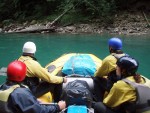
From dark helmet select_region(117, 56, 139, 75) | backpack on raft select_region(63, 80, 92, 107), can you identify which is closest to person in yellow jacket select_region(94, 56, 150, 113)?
dark helmet select_region(117, 56, 139, 75)

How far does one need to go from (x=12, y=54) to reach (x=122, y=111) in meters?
9.12

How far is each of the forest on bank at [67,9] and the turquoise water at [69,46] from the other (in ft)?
9.72

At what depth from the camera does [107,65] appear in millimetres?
5008

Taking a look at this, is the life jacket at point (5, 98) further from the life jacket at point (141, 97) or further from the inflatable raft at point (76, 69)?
the inflatable raft at point (76, 69)

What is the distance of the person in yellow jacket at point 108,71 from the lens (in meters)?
4.98

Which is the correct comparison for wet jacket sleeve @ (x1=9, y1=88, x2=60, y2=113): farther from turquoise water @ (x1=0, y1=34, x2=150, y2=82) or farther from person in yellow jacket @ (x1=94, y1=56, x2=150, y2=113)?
turquoise water @ (x1=0, y1=34, x2=150, y2=82)

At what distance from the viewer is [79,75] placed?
5535mm

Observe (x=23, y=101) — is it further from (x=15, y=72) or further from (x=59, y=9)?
(x=59, y=9)

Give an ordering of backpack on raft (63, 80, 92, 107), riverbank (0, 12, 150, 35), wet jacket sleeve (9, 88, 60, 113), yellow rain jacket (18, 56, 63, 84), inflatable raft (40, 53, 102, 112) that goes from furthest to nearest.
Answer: riverbank (0, 12, 150, 35) → inflatable raft (40, 53, 102, 112) → yellow rain jacket (18, 56, 63, 84) → backpack on raft (63, 80, 92, 107) → wet jacket sleeve (9, 88, 60, 113)

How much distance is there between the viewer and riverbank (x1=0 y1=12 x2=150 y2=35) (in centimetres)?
1698

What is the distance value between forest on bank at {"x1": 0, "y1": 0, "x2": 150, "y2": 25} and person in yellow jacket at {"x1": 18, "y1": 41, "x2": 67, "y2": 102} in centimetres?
1362

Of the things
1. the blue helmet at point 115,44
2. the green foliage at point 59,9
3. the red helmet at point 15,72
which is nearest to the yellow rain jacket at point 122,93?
the red helmet at point 15,72

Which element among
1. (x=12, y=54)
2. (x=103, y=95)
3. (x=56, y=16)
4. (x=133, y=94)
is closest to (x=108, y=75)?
(x=103, y=95)

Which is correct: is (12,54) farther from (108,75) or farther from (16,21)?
(16,21)
